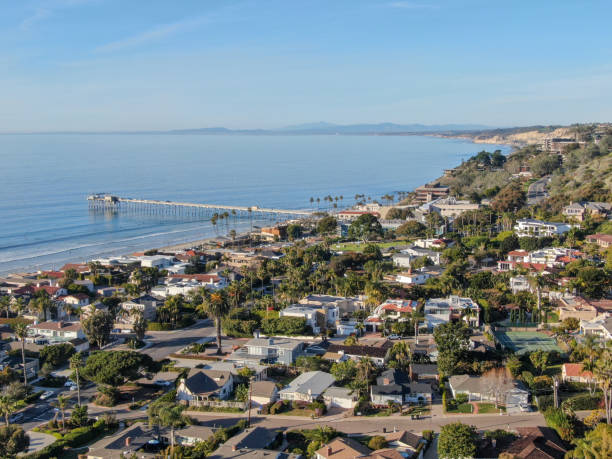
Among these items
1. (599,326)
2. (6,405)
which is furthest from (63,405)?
(599,326)

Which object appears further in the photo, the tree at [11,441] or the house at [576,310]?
the house at [576,310]

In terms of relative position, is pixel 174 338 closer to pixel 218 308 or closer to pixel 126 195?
pixel 218 308

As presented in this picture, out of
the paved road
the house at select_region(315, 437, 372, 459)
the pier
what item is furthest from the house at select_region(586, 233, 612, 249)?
the pier

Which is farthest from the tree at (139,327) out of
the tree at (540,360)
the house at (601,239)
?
the house at (601,239)

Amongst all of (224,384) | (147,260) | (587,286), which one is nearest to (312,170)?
(147,260)

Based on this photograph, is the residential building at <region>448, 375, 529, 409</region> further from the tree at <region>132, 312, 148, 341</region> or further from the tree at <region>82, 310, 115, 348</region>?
the tree at <region>82, 310, 115, 348</region>

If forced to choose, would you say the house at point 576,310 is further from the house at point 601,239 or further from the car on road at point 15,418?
the car on road at point 15,418
